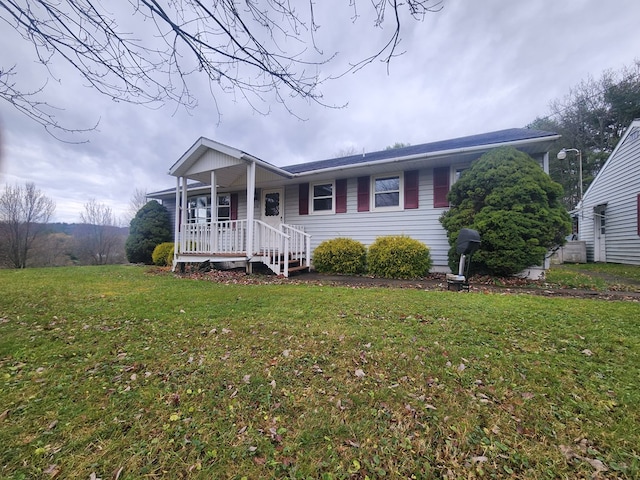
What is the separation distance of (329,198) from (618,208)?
39.8 ft

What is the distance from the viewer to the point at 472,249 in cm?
512

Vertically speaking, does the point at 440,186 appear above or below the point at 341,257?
above

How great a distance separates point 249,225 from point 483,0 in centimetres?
630

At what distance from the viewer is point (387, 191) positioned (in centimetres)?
855

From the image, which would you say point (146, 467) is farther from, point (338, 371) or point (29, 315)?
point (29, 315)

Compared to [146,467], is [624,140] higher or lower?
higher

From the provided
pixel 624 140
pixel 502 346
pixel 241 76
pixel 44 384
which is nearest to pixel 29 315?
pixel 44 384

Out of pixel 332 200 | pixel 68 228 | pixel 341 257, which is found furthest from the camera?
pixel 68 228

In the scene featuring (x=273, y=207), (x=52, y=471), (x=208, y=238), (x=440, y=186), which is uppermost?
(x=440, y=186)

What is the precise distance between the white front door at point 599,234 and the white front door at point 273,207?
14427 millimetres

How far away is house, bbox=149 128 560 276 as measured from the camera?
294 inches

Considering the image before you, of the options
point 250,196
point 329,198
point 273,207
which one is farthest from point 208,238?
point 329,198

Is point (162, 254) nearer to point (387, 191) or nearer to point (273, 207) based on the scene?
point (273, 207)

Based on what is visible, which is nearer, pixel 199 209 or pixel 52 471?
pixel 52 471
